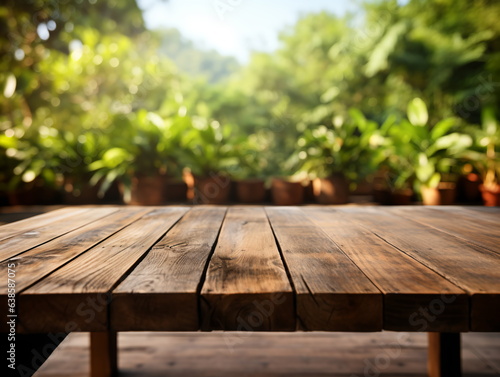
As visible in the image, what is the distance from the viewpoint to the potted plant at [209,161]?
2.36 meters

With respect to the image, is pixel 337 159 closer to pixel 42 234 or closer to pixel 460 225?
pixel 460 225

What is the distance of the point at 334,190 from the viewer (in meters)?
2.37

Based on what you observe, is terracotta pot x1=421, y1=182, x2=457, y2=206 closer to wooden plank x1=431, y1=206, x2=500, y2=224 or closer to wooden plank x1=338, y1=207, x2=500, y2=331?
wooden plank x1=431, y1=206, x2=500, y2=224

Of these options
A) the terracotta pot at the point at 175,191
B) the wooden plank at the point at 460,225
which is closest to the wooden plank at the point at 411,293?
the wooden plank at the point at 460,225

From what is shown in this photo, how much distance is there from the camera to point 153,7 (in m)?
5.82

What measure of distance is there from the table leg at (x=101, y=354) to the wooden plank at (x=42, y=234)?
39cm

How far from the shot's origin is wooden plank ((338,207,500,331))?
489 millimetres

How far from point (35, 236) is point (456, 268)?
→ 2.91 ft

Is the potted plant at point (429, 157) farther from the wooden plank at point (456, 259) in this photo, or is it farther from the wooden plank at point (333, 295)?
the wooden plank at point (333, 295)

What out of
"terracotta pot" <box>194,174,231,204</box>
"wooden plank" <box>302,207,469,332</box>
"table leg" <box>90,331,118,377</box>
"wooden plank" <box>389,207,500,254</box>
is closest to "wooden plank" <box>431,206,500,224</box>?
"wooden plank" <box>389,207,500,254</box>

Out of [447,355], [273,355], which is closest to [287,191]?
[273,355]

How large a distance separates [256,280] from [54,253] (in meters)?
0.42

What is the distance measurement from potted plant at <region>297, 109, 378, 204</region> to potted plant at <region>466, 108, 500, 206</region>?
63 centimetres

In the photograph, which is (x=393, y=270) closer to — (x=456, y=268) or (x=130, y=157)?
(x=456, y=268)
